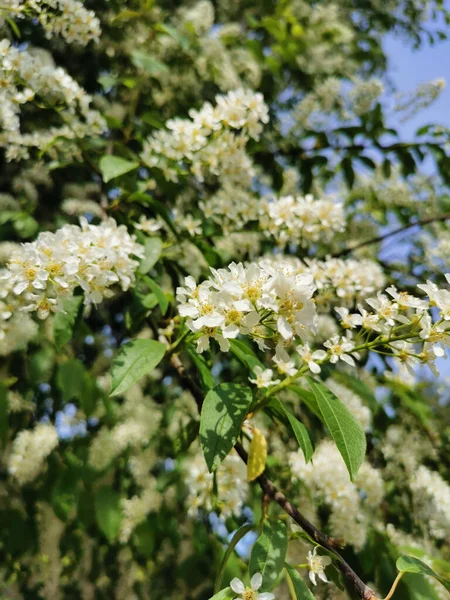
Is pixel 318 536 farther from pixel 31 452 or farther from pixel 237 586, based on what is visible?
pixel 31 452

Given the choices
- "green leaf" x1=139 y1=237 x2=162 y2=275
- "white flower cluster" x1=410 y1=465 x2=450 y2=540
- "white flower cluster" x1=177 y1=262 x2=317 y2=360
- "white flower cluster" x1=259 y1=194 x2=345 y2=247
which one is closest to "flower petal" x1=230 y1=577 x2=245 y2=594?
"white flower cluster" x1=177 y1=262 x2=317 y2=360

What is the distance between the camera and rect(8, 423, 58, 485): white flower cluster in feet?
6.25

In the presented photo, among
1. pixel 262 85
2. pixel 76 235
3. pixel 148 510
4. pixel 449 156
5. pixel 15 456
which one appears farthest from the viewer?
pixel 262 85

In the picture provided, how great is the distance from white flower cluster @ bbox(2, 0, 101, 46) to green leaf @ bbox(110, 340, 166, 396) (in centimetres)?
91

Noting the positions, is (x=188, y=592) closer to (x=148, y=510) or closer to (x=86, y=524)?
(x=148, y=510)

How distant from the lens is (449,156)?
2359mm

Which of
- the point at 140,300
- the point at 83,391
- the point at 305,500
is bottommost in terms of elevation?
the point at 305,500

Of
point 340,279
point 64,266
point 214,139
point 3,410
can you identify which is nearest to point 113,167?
point 214,139

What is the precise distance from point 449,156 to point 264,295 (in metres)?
1.89

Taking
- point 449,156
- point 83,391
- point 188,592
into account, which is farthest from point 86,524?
point 449,156

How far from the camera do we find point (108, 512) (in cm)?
193

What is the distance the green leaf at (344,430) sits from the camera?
803mm

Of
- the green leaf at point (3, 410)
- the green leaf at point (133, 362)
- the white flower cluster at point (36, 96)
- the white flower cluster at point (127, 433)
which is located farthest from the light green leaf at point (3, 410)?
the green leaf at point (133, 362)

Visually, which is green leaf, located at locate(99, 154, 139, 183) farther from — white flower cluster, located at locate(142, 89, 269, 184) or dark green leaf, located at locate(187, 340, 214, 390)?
dark green leaf, located at locate(187, 340, 214, 390)
